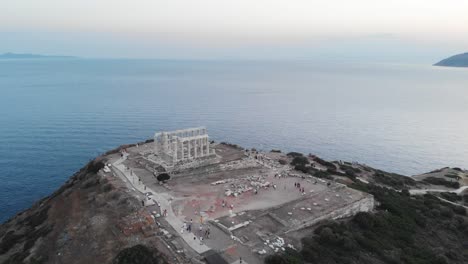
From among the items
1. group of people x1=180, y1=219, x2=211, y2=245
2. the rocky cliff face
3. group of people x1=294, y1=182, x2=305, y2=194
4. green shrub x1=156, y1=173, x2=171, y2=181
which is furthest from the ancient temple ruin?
group of people x1=180, y1=219, x2=211, y2=245

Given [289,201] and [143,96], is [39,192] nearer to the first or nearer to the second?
[289,201]

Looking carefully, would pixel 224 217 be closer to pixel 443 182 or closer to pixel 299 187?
pixel 299 187

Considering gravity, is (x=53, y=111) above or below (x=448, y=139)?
above

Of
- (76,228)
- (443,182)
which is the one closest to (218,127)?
(443,182)

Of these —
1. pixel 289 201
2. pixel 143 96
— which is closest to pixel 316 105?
pixel 143 96

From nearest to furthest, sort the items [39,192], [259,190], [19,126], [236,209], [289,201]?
[236,209] → [289,201] → [259,190] → [39,192] → [19,126]

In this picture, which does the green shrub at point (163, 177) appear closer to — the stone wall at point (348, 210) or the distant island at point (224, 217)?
the distant island at point (224, 217)

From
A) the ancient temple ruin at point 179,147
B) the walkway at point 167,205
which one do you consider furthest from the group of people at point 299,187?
the walkway at point 167,205

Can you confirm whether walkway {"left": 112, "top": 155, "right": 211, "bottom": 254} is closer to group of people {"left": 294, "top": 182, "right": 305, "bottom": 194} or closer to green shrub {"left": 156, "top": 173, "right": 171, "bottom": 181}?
green shrub {"left": 156, "top": 173, "right": 171, "bottom": 181}

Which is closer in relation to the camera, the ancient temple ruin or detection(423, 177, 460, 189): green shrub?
the ancient temple ruin
